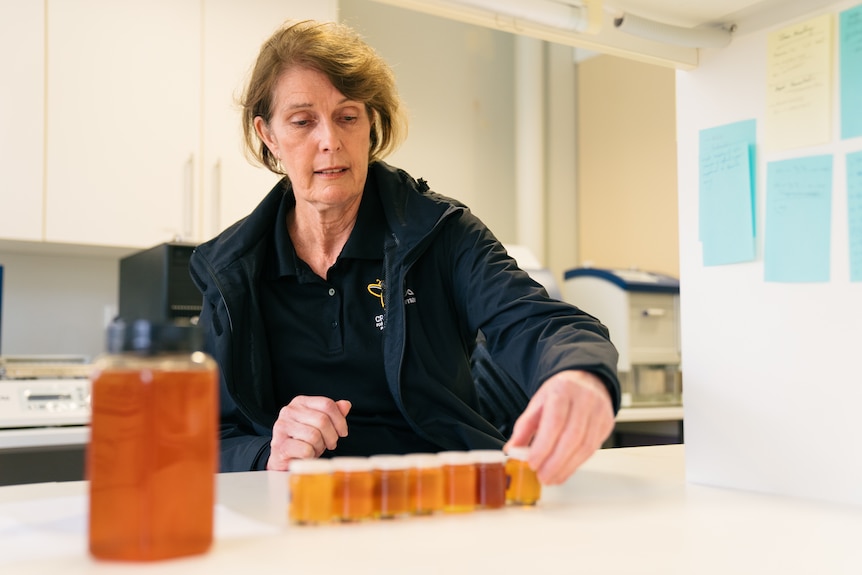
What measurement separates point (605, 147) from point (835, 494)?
3.20 m

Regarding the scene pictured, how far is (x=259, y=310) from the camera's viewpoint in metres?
1.49

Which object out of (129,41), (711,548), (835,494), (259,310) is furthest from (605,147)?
(711,548)

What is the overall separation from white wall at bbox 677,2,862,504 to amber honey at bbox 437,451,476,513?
1.28ft

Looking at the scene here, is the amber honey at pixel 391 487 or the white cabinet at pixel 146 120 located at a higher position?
the white cabinet at pixel 146 120

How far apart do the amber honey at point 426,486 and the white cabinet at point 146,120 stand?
6.31ft

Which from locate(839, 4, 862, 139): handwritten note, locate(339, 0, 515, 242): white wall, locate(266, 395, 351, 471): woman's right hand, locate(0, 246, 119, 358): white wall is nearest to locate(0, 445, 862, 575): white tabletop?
locate(266, 395, 351, 471): woman's right hand

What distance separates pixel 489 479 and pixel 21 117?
219 cm

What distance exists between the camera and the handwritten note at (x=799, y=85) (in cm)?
92

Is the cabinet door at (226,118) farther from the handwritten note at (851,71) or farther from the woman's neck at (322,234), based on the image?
the handwritten note at (851,71)

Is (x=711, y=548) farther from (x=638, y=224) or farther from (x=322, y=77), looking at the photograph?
(x=638, y=224)

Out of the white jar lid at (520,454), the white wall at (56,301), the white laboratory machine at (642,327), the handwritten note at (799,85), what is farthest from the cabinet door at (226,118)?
the white jar lid at (520,454)

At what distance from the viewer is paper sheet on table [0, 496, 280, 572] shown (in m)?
0.60

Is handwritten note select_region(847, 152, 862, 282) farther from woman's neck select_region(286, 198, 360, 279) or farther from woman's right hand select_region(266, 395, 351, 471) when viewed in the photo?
woman's neck select_region(286, 198, 360, 279)

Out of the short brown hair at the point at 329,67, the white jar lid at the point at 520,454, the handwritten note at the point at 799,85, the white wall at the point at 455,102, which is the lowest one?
the white jar lid at the point at 520,454
